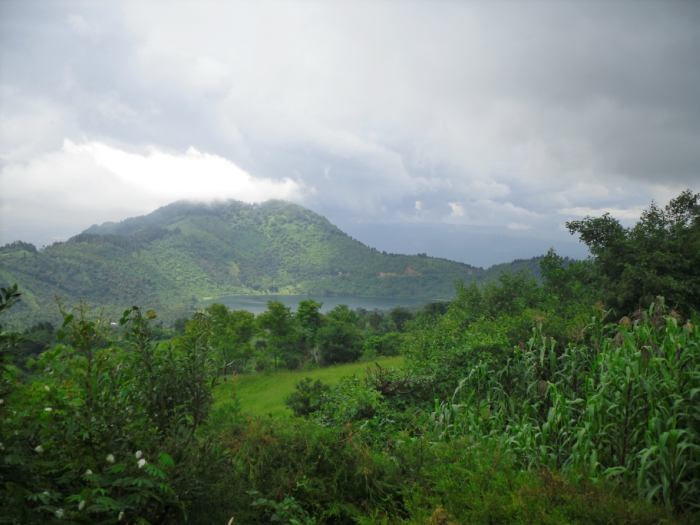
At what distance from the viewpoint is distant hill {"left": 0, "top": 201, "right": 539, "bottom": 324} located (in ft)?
269

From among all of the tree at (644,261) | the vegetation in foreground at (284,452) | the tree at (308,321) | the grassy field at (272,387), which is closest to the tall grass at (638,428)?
the vegetation in foreground at (284,452)

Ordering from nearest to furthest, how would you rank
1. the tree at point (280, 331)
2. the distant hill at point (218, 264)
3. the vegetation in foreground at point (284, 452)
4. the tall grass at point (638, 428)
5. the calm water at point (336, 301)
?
the vegetation in foreground at point (284, 452), the tall grass at point (638, 428), the tree at point (280, 331), the distant hill at point (218, 264), the calm water at point (336, 301)

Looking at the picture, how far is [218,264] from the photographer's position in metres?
135

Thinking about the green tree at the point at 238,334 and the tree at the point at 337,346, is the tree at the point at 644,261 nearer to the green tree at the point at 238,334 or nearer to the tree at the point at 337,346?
the tree at the point at 337,346

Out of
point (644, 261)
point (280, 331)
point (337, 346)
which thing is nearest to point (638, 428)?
point (644, 261)

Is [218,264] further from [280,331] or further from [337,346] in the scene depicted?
[337,346]

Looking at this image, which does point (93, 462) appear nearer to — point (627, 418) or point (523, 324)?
point (627, 418)

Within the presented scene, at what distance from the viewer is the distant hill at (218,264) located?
81938mm

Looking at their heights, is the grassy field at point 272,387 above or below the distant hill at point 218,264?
below

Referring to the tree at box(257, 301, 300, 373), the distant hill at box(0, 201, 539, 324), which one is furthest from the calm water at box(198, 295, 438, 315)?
the tree at box(257, 301, 300, 373)

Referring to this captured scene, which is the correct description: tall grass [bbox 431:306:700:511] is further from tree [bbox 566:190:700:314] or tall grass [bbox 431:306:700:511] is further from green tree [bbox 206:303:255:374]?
green tree [bbox 206:303:255:374]

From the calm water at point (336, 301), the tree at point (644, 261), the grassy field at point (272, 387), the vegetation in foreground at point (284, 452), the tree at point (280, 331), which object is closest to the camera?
the vegetation in foreground at point (284, 452)

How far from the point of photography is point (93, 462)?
1759 mm

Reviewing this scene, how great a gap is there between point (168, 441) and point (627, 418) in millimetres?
3007
